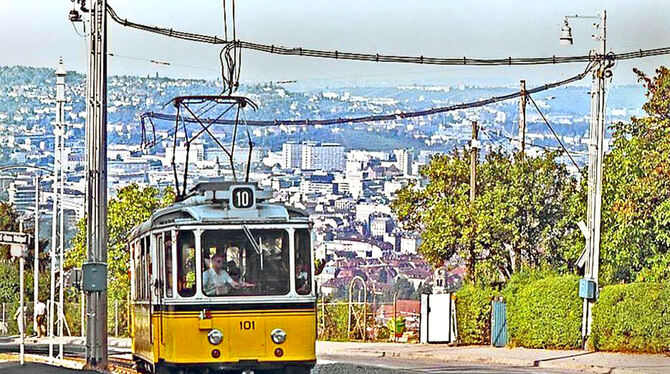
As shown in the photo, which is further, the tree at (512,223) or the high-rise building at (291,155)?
the high-rise building at (291,155)

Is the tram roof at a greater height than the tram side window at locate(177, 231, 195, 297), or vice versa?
the tram roof

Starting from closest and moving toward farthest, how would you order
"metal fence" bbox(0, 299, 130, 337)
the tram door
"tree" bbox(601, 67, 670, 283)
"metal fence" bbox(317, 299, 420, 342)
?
the tram door, "tree" bbox(601, 67, 670, 283), "metal fence" bbox(317, 299, 420, 342), "metal fence" bbox(0, 299, 130, 337)

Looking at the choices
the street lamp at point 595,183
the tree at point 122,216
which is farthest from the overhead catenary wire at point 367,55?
the tree at point 122,216

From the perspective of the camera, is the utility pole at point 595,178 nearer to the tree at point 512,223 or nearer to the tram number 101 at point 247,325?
the tree at point 512,223

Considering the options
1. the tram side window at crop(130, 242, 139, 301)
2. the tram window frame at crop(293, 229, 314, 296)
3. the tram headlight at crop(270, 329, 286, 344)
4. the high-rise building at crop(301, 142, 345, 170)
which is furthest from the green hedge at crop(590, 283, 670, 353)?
the high-rise building at crop(301, 142, 345, 170)

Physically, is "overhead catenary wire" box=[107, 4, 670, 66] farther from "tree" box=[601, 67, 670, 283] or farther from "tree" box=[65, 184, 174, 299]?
"tree" box=[65, 184, 174, 299]

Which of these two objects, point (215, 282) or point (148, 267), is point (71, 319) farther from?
point (215, 282)

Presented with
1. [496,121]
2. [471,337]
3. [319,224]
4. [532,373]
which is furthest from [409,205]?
[496,121]
